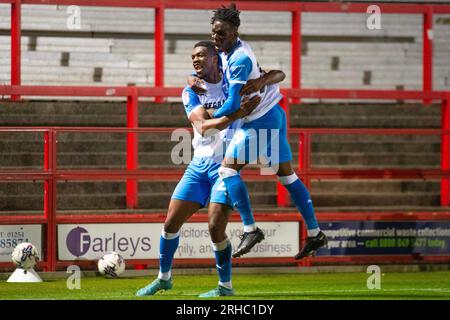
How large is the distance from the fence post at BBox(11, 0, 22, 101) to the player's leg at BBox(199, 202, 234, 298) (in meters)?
6.53

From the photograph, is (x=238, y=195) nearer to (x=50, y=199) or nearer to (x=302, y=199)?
(x=302, y=199)

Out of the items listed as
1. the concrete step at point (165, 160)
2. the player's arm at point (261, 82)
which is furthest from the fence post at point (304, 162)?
the player's arm at point (261, 82)

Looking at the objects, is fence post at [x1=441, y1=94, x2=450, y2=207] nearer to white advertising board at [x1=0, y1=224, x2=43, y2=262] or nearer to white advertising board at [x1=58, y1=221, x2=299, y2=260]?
white advertising board at [x1=58, y1=221, x2=299, y2=260]

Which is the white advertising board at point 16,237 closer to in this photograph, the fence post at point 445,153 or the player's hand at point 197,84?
the player's hand at point 197,84

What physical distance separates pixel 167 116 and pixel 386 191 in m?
3.40

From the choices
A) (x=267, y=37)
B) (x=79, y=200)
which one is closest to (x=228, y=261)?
(x=79, y=200)

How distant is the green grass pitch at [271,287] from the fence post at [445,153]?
169 cm

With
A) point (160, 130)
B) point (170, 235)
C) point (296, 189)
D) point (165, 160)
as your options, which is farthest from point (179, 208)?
point (165, 160)

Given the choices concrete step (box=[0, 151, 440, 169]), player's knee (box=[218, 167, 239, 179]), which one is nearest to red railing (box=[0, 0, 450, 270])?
concrete step (box=[0, 151, 440, 169])

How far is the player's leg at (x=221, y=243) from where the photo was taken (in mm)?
11594

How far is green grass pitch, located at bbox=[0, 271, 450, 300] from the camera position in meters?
12.3

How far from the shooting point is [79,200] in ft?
54.0
